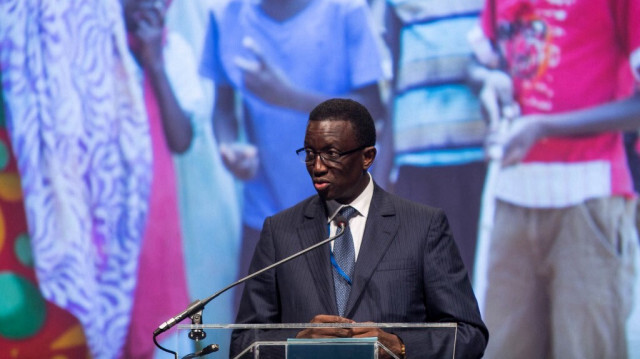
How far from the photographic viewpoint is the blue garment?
13.6 ft

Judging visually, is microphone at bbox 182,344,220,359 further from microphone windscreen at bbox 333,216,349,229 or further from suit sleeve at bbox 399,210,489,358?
suit sleeve at bbox 399,210,489,358

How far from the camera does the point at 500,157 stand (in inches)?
157

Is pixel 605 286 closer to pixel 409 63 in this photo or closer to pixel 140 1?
pixel 409 63

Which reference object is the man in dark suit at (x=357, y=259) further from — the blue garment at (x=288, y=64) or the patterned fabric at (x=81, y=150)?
the patterned fabric at (x=81, y=150)

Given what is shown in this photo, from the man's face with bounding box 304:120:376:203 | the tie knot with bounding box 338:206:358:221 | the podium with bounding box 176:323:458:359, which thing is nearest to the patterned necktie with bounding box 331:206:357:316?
the tie knot with bounding box 338:206:358:221

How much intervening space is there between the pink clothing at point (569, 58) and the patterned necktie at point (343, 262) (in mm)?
1690

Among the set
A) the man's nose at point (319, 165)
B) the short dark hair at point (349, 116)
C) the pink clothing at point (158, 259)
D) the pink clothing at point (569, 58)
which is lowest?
the pink clothing at point (158, 259)

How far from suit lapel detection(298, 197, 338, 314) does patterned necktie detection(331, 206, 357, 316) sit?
0.02 meters

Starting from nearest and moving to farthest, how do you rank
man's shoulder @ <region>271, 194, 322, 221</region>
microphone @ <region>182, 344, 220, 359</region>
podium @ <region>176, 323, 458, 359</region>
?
podium @ <region>176, 323, 458, 359</region> → microphone @ <region>182, 344, 220, 359</region> → man's shoulder @ <region>271, 194, 322, 221</region>

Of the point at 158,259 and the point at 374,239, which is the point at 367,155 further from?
the point at 158,259

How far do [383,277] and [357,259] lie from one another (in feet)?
0.29

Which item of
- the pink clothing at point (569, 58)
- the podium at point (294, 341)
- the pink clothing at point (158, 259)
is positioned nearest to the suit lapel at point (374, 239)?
the podium at point (294, 341)

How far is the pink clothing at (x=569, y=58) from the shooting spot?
394 cm

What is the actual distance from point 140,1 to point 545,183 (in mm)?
2077
